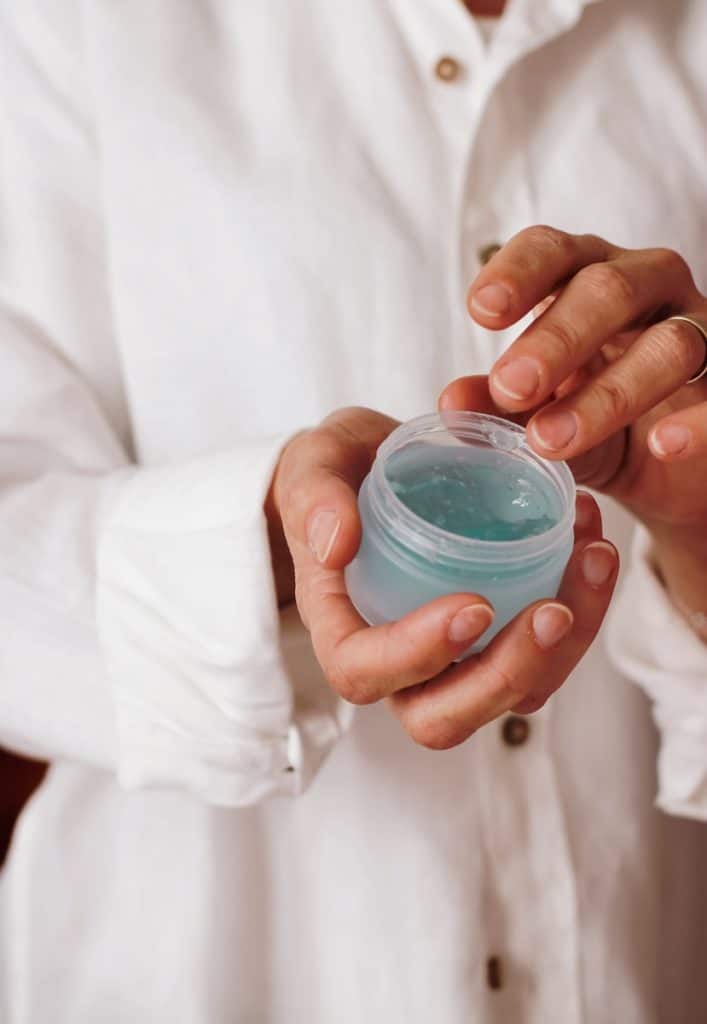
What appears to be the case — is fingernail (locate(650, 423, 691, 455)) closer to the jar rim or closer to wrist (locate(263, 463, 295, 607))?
the jar rim

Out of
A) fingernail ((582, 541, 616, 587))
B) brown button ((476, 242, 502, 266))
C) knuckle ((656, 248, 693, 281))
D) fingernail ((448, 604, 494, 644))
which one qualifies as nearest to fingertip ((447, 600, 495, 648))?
fingernail ((448, 604, 494, 644))

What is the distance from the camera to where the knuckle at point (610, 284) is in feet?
1.53

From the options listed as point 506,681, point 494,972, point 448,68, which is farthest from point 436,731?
point 448,68

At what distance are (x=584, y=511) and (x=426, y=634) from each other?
18cm

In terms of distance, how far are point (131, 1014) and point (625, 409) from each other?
0.58 metres

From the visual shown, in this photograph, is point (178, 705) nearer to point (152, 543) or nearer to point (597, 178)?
point (152, 543)

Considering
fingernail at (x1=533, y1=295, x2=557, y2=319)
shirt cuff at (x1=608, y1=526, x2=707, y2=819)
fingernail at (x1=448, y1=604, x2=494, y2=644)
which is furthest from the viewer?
shirt cuff at (x1=608, y1=526, x2=707, y2=819)

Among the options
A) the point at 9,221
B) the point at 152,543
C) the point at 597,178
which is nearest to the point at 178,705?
the point at 152,543

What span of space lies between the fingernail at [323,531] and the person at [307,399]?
0.22 m

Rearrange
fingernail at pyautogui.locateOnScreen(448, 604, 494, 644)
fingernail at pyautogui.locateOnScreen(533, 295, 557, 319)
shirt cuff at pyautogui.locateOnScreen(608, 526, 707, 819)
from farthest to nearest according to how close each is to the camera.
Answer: shirt cuff at pyautogui.locateOnScreen(608, 526, 707, 819) < fingernail at pyautogui.locateOnScreen(533, 295, 557, 319) < fingernail at pyautogui.locateOnScreen(448, 604, 494, 644)

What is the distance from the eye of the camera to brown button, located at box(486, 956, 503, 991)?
727 millimetres

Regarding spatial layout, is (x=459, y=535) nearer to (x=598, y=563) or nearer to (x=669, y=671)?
(x=598, y=563)

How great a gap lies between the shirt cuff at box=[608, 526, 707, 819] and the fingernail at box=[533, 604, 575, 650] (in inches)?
11.4

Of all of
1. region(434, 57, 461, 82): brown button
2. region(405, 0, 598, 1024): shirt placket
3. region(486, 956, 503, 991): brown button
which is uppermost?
region(434, 57, 461, 82): brown button
